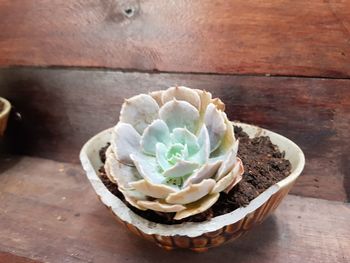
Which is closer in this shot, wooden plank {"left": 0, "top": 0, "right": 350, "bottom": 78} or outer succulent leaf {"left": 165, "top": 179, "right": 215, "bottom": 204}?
outer succulent leaf {"left": 165, "top": 179, "right": 215, "bottom": 204}

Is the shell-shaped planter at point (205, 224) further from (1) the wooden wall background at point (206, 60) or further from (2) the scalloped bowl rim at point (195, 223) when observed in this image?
(1) the wooden wall background at point (206, 60)

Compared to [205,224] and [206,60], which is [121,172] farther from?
[206,60]

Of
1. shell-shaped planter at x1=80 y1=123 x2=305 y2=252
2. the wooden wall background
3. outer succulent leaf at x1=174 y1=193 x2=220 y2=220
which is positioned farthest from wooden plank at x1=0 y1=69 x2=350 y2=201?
outer succulent leaf at x1=174 y1=193 x2=220 y2=220

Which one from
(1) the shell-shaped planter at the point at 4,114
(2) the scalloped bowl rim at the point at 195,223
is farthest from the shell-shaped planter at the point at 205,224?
(1) the shell-shaped planter at the point at 4,114

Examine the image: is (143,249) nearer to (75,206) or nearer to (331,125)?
(75,206)

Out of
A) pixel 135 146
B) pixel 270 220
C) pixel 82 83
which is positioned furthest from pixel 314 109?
pixel 82 83

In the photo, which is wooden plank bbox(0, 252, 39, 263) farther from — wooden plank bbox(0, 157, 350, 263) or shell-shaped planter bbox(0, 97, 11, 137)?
shell-shaped planter bbox(0, 97, 11, 137)
